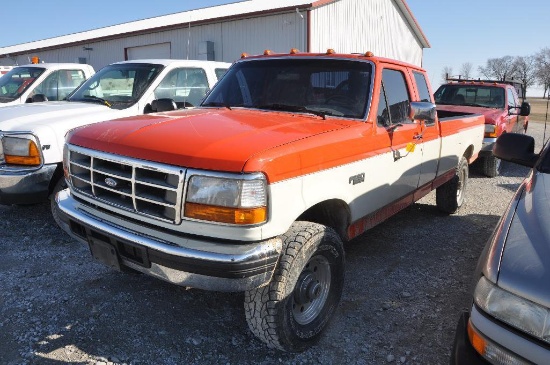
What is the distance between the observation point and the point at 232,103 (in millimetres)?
3949

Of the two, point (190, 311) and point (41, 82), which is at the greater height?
point (41, 82)

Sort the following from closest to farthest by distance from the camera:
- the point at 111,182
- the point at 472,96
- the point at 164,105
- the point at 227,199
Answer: the point at 227,199 → the point at 111,182 → the point at 164,105 → the point at 472,96

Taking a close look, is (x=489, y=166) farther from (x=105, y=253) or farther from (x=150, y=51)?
(x=150, y=51)

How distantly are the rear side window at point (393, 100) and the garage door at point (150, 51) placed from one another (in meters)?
15.5

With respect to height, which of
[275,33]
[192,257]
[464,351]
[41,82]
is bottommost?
[464,351]

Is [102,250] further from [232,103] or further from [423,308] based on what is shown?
[423,308]

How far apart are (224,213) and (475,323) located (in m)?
1.31

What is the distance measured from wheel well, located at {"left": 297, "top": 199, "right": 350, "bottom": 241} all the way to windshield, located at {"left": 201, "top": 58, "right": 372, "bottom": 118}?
A: 740 millimetres

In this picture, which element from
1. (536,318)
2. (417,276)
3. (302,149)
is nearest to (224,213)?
(302,149)

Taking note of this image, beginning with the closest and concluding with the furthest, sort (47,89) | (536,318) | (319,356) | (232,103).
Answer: (536,318) → (319,356) → (232,103) → (47,89)

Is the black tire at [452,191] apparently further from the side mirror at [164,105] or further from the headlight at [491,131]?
the side mirror at [164,105]

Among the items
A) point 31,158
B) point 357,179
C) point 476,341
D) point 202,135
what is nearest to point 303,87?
point 357,179

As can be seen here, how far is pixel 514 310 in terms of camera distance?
5.48 ft

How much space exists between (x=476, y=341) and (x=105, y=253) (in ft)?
7.04
